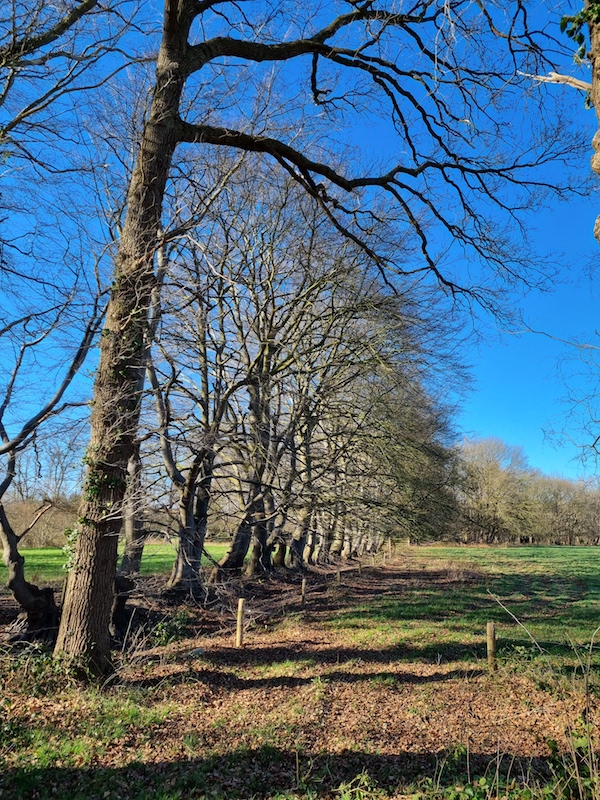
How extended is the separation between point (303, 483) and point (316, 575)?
11382 millimetres

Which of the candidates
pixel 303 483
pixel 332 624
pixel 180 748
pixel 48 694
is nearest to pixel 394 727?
pixel 180 748

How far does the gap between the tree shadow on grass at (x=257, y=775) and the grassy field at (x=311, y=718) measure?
0.02 m

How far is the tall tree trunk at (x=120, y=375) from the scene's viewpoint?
647cm

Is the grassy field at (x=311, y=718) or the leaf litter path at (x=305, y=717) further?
the leaf litter path at (x=305, y=717)

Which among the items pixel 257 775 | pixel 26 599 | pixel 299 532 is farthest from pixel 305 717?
pixel 299 532

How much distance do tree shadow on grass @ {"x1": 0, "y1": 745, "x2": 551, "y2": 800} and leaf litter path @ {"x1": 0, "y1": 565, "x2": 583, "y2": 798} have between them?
20mm

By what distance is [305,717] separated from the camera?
20.8 ft

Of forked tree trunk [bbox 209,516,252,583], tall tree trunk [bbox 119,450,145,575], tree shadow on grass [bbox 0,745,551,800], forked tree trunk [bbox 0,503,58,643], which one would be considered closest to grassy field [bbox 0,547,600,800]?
tree shadow on grass [bbox 0,745,551,800]

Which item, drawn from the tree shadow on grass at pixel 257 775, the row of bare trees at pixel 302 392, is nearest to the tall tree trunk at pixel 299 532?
the row of bare trees at pixel 302 392

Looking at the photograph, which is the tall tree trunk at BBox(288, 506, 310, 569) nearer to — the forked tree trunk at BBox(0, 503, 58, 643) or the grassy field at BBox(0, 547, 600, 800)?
the grassy field at BBox(0, 547, 600, 800)

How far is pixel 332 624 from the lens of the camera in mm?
A: 12211

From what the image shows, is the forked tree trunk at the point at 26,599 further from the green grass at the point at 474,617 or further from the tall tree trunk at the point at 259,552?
the tall tree trunk at the point at 259,552

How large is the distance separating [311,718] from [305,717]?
0.08 m

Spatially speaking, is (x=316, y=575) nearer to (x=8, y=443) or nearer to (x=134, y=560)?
(x=134, y=560)
